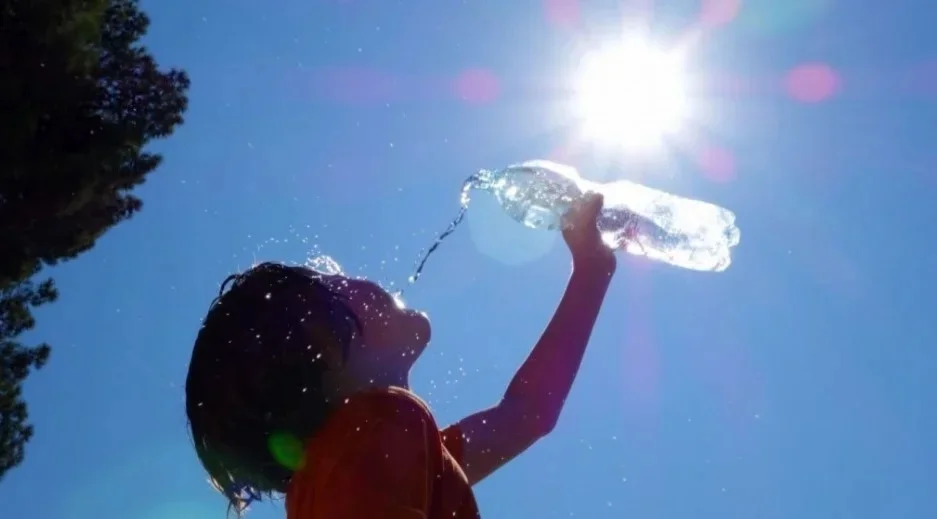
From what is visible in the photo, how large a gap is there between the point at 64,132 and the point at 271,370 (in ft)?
27.2

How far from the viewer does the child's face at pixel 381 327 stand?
7.61 ft

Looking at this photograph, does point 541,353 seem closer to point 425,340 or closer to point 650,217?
point 425,340

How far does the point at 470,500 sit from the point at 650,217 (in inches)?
177

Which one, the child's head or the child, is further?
the child's head

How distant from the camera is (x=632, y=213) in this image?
5754 mm

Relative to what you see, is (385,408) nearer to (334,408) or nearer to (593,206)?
(334,408)

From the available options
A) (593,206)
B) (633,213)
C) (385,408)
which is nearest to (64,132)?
(633,213)

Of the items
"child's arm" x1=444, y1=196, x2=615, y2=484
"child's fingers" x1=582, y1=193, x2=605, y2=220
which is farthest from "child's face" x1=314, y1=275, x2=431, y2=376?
"child's fingers" x1=582, y1=193, x2=605, y2=220

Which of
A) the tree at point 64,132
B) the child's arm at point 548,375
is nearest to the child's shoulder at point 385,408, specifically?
the child's arm at point 548,375

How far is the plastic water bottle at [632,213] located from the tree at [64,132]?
5380 millimetres

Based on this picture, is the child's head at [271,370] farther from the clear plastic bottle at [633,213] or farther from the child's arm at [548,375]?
the clear plastic bottle at [633,213]

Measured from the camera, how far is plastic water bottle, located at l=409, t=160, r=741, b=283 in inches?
215

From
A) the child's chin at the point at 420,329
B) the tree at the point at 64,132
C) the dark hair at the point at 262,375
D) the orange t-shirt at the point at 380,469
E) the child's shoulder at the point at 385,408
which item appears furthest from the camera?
the tree at the point at 64,132

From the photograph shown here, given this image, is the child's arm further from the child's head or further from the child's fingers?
the child's head
